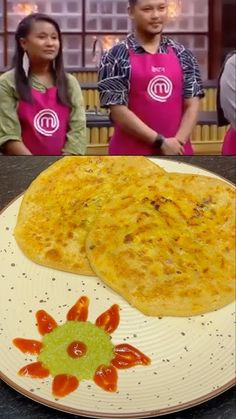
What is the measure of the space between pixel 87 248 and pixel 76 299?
7cm

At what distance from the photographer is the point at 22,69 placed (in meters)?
0.98

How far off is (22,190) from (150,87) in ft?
0.81

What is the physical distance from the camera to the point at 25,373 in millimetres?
859

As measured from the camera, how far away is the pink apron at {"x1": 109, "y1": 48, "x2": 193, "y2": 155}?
3.21ft

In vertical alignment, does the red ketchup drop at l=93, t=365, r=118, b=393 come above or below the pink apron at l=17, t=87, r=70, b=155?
below

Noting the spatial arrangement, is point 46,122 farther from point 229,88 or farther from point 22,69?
point 229,88

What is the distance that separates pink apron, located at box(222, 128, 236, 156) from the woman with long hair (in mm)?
221

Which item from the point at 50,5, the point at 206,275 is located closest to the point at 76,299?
the point at 206,275

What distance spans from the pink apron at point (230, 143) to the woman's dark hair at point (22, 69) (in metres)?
0.25

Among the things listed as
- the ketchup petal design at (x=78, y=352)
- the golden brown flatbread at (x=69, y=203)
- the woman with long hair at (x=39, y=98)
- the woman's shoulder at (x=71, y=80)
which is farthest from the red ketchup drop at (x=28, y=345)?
the woman's shoulder at (x=71, y=80)

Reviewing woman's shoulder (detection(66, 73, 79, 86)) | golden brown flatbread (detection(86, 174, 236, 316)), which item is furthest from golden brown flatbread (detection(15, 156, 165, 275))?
woman's shoulder (detection(66, 73, 79, 86))

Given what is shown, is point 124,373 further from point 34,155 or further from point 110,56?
point 110,56

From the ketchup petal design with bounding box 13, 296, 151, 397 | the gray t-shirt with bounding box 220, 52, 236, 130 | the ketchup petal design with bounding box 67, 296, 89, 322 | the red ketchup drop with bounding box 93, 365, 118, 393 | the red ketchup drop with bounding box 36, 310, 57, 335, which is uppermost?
the gray t-shirt with bounding box 220, 52, 236, 130

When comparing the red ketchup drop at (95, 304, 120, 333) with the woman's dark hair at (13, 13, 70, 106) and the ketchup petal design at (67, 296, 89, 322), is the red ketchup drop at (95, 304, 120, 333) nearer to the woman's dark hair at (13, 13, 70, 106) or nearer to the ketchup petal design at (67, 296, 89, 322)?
the ketchup petal design at (67, 296, 89, 322)
